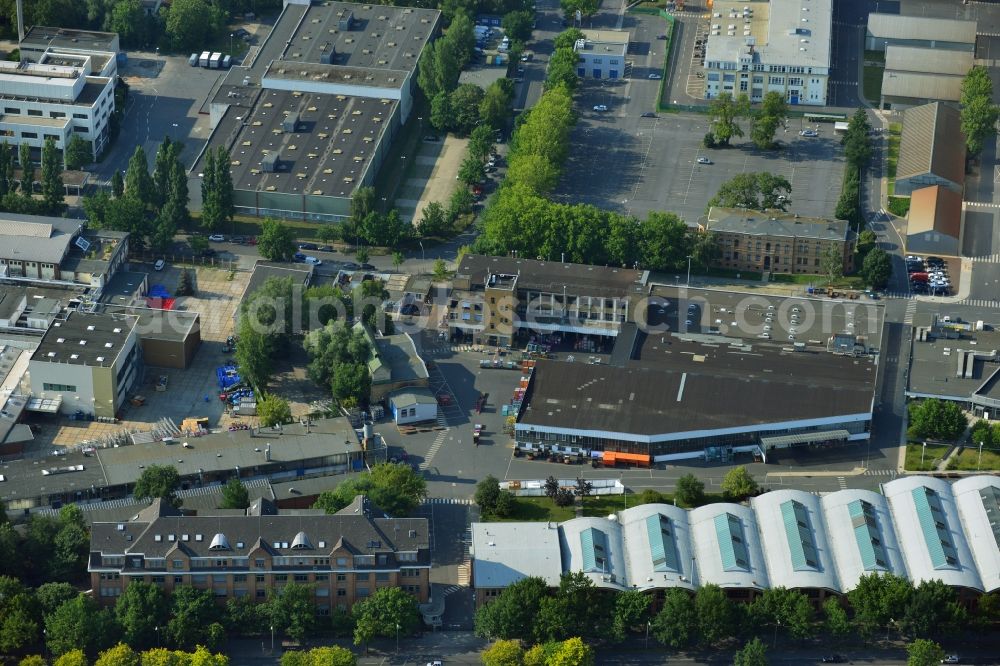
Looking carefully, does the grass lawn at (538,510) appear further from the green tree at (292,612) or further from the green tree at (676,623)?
the green tree at (292,612)

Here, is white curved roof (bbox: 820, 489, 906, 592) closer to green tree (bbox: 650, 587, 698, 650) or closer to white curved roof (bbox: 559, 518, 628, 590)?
green tree (bbox: 650, 587, 698, 650)

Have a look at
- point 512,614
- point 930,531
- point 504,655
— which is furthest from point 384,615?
point 930,531

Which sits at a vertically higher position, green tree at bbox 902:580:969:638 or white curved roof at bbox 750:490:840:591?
white curved roof at bbox 750:490:840:591

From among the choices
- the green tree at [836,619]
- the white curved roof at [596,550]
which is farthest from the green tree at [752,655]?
the white curved roof at [596,550]

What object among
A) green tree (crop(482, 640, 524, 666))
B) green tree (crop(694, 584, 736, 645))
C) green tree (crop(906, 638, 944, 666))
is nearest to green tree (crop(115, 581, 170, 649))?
green tree (crop(482, 640, 524, 666))

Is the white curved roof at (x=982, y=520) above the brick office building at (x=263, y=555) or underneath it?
underneath

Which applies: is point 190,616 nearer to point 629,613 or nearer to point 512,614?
point 512,614
